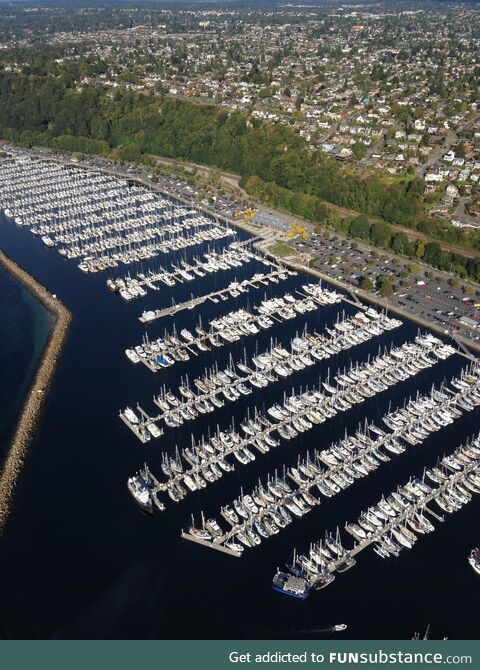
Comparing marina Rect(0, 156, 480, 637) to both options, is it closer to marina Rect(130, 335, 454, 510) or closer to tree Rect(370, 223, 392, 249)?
marina Rect(130, 335, 454, 510)

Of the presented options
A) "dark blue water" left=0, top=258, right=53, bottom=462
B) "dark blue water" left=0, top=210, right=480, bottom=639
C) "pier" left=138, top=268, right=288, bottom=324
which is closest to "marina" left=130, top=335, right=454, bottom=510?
"dark blue water" left=0, top=210, right=480, bottom=639

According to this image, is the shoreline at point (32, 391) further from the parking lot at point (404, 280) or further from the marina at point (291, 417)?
the parking lot at point (404, 280)

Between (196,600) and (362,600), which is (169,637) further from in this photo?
(362,600)

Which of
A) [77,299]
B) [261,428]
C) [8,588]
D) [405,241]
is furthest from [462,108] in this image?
[8,588]

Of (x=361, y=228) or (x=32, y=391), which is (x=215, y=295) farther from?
(x=361, y=228)

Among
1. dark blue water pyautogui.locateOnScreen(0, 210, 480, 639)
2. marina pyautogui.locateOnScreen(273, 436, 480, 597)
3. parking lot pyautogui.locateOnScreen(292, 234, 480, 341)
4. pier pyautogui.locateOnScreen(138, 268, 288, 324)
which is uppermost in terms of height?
parking lot pyautogui.locateOnScreen(292, 234, 480, 341)

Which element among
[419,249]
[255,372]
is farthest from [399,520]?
[419,249]
